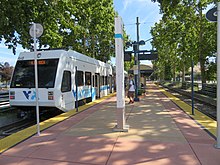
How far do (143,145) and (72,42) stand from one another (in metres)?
20.3

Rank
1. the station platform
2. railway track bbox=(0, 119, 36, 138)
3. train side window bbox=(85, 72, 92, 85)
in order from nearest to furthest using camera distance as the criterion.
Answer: the station platform → railway track bbox=(0, 119, 36, 138) → train side window bbox=(85, 72, 92, 85)

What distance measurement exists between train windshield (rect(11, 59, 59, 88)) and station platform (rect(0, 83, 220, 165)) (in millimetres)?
2629

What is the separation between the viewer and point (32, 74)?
962 cm

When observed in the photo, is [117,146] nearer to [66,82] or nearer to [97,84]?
[66,82]

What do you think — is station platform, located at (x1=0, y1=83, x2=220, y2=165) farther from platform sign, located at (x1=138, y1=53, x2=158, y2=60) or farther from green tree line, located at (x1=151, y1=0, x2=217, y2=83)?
green tree line, located at (x1=151, y1=0, x2=217, y2=83)

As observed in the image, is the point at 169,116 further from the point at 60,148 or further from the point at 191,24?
the point at 191,24

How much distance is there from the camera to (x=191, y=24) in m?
21.0

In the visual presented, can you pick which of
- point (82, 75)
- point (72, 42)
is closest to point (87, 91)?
point (82, 75)

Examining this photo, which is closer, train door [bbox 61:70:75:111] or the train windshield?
the train windshield

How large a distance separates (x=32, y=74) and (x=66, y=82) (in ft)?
4.98

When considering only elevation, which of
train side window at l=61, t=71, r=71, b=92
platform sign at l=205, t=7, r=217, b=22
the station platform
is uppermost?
platform sign at l=205, t=7, r=217, b=22

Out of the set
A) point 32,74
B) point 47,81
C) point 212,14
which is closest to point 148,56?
point 47,81

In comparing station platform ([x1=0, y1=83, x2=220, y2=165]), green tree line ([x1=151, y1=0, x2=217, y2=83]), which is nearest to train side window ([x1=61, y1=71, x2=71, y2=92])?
station platform ([x1=0, y1=83, x2=220, y2=165])

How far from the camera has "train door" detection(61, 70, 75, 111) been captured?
9.62 meters
